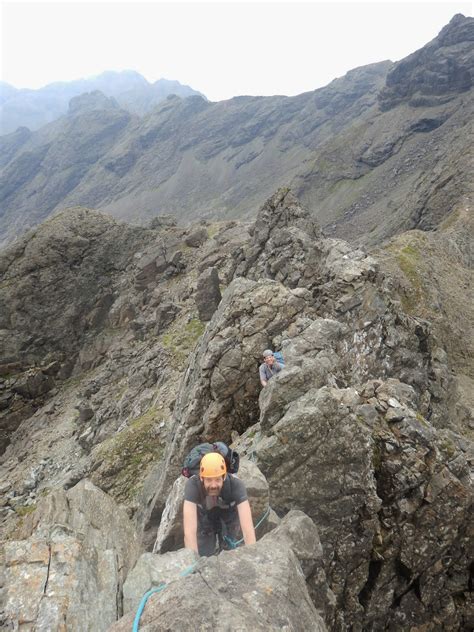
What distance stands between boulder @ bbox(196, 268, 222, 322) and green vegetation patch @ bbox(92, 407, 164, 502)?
14020 mm

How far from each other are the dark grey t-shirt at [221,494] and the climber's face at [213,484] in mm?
272

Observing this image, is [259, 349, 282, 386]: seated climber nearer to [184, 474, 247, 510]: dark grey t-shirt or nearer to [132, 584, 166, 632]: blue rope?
[184, 474, 247, 510]: dark grey t-shirt

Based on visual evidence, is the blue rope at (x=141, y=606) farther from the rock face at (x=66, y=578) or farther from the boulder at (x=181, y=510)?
the boulder at (x=181, y=510)

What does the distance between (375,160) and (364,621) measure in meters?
192

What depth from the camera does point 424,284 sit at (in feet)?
152

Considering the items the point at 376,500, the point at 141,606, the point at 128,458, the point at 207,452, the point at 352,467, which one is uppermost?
the point at 207,452

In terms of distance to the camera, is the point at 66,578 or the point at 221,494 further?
the point at 221,494

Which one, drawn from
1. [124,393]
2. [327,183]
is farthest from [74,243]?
[327,183]

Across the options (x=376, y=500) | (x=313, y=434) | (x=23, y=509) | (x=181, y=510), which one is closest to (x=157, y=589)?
(x=181, y=510)

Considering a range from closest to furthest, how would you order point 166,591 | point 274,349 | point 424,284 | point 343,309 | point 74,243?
point 166,591
point 274,349
point 343,309
point 424,284
point 74,243

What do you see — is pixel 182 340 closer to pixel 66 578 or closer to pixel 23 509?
pixel 23 509

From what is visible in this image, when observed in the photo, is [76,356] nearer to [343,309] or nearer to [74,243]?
[74,243]

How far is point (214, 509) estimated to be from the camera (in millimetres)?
9461

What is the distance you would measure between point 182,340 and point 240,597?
33240mm
